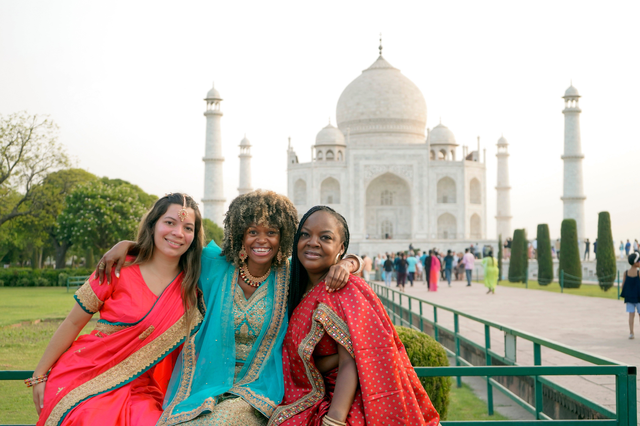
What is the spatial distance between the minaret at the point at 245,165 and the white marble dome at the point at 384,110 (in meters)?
5.65

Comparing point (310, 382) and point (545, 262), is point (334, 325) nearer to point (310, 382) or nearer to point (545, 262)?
point (310, 382)

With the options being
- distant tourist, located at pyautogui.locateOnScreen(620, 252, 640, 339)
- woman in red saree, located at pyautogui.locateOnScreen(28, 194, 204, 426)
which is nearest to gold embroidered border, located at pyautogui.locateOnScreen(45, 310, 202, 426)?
woman in red saree, located at pyautogui.locateOnScreen(28, 194, 204, 426)

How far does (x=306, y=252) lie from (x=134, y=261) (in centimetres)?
75

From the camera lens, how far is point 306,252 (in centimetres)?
214

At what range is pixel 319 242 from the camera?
6.98 feet

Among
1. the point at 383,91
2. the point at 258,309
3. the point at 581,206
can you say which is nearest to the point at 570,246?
the point at 581,206

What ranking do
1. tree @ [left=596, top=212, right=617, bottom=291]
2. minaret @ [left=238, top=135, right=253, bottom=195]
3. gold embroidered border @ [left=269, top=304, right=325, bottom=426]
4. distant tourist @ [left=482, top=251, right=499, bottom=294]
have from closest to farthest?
gold embroidered border @ [left=269, top=304, right=325, bottom=426] → distant tourist @ [left=482, top=251, right=499, bottom=294] → tree @ [left=596, top=212, right=617, bottom=291] → minaret @ [left=238, top=135, right=253, bottom=195]

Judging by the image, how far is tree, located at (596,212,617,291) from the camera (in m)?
13.5

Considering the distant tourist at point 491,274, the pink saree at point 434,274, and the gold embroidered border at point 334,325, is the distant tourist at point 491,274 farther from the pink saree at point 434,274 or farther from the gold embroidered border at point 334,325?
the gold embroidered border at point 334,325

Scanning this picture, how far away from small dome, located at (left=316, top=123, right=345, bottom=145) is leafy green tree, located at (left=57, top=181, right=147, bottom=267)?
11.7 meters

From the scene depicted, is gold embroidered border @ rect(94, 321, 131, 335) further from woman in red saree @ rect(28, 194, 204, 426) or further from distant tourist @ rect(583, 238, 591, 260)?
distant tourist @ rect(583, 238, 591, 260)

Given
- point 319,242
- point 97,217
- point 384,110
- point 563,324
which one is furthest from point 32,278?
point 384,110

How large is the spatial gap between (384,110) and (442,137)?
3420mm

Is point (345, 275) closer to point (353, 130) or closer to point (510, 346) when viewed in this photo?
point (510, 346)
